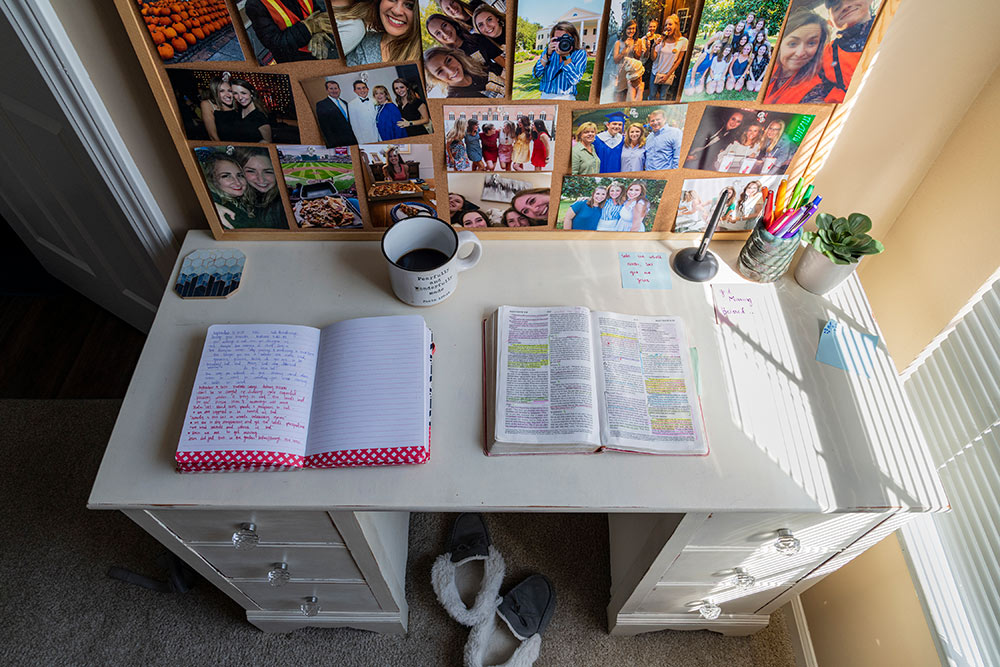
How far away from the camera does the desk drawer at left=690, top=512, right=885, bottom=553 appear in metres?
0.85

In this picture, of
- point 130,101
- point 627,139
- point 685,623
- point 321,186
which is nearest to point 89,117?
point 130,101

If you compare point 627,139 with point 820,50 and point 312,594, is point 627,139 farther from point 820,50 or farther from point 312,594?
point 312,594

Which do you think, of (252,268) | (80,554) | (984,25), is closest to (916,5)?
(984,25)

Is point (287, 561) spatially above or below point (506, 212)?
below

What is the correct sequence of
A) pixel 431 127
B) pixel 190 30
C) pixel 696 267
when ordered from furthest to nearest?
pixel 696 267
pixel 431 127
pixel 190 30

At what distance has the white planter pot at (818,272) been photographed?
0.96 metres

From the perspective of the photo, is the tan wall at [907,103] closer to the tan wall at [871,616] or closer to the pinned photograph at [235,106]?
the tan wall at [871,616]

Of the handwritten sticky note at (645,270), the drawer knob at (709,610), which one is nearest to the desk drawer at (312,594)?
the drawer knob at (709,610)

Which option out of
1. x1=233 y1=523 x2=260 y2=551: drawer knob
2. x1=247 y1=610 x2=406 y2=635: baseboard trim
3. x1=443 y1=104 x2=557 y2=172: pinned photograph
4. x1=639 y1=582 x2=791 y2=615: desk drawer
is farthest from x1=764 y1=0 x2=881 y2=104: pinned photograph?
x1=247 y1=610 x2=406 y2=635: baseboard trim

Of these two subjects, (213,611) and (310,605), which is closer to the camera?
(310,605)

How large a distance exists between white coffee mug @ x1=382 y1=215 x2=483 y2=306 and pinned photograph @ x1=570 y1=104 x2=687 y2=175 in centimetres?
23

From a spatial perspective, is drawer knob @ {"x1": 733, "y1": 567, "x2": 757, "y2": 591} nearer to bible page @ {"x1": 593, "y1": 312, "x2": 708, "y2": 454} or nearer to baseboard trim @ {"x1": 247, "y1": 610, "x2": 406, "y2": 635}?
bible page @ {"x1": 593, "y1": 312, "x2": 708, "y2": 454}

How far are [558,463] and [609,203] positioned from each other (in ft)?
1.52

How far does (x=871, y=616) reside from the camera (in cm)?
112
